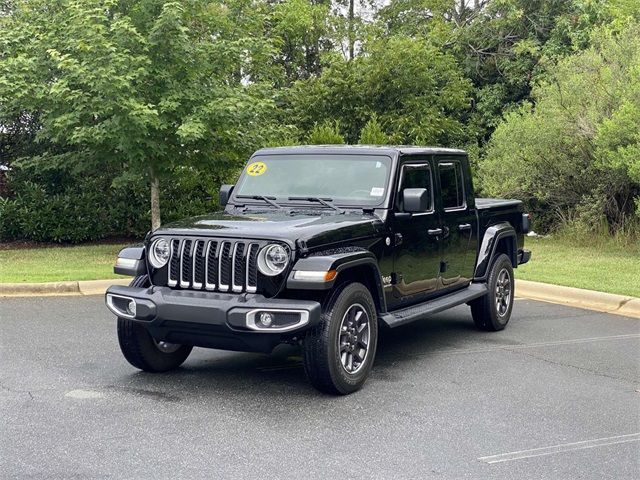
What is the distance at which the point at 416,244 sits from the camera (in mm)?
6879

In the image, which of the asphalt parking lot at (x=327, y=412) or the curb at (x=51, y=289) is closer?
the asphalt parking lot at (x=327, y=412)

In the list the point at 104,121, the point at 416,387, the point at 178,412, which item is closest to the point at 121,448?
the point at 178,412

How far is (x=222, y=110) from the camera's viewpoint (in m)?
12.5

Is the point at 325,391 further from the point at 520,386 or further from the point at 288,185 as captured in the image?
the point at 288,185

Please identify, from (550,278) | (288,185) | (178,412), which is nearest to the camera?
(178,412)

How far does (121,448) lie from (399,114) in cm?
1804

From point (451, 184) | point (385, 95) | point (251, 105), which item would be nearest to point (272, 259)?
point (451, 184)

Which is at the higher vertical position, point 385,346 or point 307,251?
point 307,251

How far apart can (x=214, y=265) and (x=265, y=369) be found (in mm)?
1269

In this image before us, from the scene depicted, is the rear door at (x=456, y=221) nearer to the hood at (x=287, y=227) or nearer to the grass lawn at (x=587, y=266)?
the hood at (x=287, y=227)

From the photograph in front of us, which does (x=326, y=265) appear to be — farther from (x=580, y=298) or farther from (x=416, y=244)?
(x=580, y=298)

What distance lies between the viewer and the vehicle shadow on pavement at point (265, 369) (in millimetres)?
5848

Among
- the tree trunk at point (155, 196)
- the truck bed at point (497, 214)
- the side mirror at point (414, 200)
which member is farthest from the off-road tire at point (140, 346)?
the tree trunk at point (155, 196)

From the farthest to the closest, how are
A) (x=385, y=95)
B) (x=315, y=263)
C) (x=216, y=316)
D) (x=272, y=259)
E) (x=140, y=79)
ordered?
(x=385, y=95), (x=140, y=79), (x=272, y=259), (x=315, y=263), (x=216, y=316)
